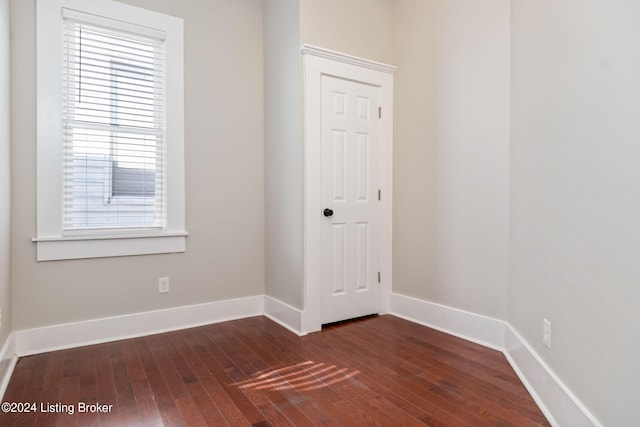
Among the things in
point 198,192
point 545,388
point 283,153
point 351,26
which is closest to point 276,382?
point 545,388

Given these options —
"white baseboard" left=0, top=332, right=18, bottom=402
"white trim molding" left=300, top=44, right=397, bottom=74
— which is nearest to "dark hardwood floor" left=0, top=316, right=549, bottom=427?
"white baseboard" left=0, top=332, right=18, bottom=402

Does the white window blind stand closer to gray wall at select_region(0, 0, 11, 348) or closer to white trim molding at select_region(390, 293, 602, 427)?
gray wall at select_region(0, 0, 11, 348)

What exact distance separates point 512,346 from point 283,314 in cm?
171

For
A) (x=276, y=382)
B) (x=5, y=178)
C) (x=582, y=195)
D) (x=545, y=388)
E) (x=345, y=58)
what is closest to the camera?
(x=582, y=195)

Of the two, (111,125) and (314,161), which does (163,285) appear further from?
(314,161)

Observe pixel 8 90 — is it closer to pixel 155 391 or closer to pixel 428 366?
pixel 155 391

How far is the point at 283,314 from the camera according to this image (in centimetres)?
317

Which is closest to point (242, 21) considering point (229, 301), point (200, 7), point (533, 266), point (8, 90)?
point (200, 7)

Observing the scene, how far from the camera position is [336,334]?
2.91 m

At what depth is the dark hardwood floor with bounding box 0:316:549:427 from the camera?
1.77 meters

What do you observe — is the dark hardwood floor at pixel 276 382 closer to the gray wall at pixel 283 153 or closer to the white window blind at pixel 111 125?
the gray wall at pixel 283 153

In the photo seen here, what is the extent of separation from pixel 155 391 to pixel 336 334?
1.34m

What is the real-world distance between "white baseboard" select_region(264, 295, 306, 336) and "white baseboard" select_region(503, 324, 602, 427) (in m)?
1.47

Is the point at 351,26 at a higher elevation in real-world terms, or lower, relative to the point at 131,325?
higher
